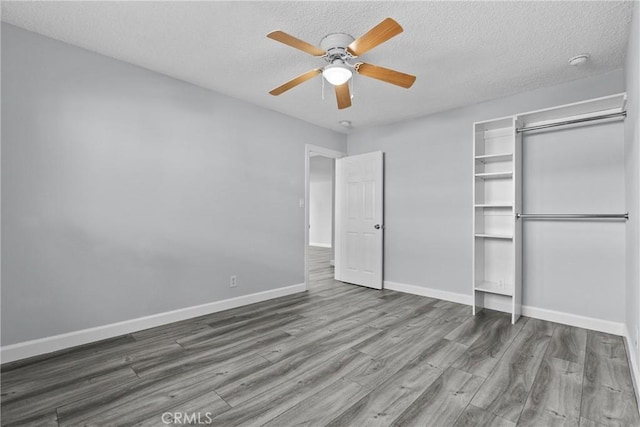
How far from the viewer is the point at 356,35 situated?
2.46 metres

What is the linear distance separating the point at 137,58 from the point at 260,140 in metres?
1.63

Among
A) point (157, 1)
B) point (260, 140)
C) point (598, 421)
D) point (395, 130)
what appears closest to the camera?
point (598, 421)

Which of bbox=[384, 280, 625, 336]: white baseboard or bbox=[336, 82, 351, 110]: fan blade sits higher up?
bbox=[336, 82, 351, 110]: fan blade

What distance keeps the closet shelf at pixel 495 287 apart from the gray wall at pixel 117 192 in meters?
2.64

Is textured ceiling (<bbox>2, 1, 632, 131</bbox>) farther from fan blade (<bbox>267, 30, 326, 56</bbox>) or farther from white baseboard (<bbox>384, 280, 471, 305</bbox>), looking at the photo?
white baseboard (<bbox>384, 280, 471, 305</bbox>)

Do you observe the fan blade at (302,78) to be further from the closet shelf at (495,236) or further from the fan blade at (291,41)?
the closet shelf at (495,236)

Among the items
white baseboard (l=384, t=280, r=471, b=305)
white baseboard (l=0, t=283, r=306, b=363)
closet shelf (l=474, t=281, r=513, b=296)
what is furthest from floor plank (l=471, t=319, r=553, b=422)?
white baseboard (l=0, t=283, r=306, b=363)

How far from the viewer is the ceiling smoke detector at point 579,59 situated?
274 centimetres

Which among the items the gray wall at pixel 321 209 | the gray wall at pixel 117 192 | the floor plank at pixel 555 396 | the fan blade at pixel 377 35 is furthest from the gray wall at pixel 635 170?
the gray wall at pixel 321 209

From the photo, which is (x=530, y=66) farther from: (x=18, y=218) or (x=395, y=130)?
(x=18, y=218)

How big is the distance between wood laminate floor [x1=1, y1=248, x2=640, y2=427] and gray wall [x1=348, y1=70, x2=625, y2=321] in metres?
0.53

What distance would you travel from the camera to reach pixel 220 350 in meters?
2.68

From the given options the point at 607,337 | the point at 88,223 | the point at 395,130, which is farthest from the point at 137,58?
the point at 607,337

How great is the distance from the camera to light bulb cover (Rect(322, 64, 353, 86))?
96.0 inches
